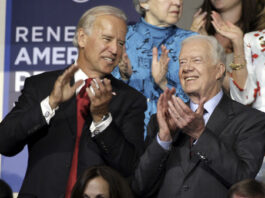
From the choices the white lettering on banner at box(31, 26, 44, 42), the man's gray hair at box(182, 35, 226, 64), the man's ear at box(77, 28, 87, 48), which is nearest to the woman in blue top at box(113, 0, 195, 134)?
the man's gray hair at box(182, 35, 226, 64)

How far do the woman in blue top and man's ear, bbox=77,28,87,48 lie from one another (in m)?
0.58

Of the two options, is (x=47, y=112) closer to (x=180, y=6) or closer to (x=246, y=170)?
(x=246, y=170)

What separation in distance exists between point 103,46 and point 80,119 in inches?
16.1

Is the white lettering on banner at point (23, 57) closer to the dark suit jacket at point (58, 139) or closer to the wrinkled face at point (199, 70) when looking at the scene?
the dark suit jacket at point (58, 139)

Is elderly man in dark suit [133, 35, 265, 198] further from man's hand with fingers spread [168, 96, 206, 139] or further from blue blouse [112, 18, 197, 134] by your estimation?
blue blouse [112, 18, 197, 134]

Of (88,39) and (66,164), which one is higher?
(88,39)

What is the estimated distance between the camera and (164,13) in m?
4.41

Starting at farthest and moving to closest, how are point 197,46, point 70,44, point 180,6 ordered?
1. point 70,44
2. point 180,6
3. point 197,46

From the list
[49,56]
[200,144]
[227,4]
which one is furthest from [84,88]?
[49,56]

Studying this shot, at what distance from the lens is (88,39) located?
367cm

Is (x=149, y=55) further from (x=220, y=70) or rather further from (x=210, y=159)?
(x=210, y=159)

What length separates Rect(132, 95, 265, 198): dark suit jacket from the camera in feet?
10.6

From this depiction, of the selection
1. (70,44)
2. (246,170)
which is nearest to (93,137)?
(246,170)

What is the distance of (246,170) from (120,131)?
653 mm
